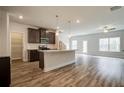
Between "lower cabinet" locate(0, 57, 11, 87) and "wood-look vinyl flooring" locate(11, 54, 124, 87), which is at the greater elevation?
"lower cabinet" locate(0, 57, 11, 87)

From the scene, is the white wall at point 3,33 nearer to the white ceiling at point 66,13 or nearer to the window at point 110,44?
the white ceiling at point 66,13

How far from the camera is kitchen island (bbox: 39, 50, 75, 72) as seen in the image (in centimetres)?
489

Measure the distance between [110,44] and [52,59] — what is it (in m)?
7.99

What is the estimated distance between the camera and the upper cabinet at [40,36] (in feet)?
25.7

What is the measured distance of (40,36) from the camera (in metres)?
8.52

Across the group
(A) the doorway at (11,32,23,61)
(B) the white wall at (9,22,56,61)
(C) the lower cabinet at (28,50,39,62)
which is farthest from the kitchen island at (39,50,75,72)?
(A) the doorway at (11,32,23,61)

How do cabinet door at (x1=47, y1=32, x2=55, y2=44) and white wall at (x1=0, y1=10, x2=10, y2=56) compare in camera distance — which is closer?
white wall at (x1=0, y1=10, x2=10, y2=56)

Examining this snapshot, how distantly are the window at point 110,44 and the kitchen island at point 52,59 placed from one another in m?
6.19

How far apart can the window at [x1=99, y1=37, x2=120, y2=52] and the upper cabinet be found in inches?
225

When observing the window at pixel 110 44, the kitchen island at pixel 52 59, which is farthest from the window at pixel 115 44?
the kitchen island at pixel 52 59

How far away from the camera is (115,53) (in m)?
10.5

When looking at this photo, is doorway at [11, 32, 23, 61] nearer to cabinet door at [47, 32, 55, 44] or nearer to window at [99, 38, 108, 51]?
cabinet door at [47, 32, 55, 44]

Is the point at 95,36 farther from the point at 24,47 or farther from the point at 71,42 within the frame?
the point at 24,47
